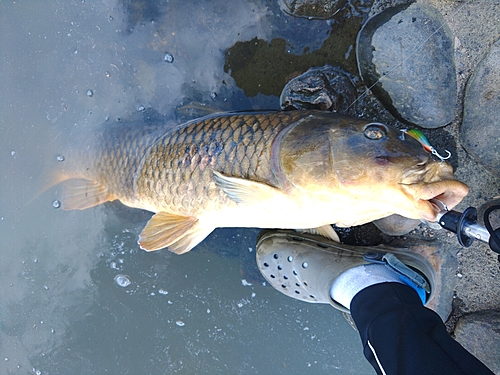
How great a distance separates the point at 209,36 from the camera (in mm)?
2271

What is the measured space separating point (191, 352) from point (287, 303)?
760mm

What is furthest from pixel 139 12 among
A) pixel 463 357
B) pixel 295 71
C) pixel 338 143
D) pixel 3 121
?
pixel 463 357

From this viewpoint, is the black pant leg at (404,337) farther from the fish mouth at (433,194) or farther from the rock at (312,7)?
the rock at (312,7)

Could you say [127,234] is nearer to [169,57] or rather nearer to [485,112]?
[169,57]

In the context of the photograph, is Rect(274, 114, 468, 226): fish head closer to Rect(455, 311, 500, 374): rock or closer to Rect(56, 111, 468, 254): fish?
Rect(56, 111, 468, 254): fish

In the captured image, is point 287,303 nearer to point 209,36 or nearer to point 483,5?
point 209,36

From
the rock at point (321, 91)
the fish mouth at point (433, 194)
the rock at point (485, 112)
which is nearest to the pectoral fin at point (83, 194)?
the rock at point (321, 91)

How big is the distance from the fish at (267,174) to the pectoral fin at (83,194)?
30mm

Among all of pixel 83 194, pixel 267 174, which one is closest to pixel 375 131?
pixel 267 174

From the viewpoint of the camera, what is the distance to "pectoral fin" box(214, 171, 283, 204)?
5.32 feet

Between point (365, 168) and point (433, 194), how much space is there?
259 mm

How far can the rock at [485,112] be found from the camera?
1898 millimetres

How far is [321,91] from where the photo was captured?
2.07m

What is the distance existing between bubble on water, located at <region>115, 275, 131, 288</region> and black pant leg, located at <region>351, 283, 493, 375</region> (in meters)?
1.55
